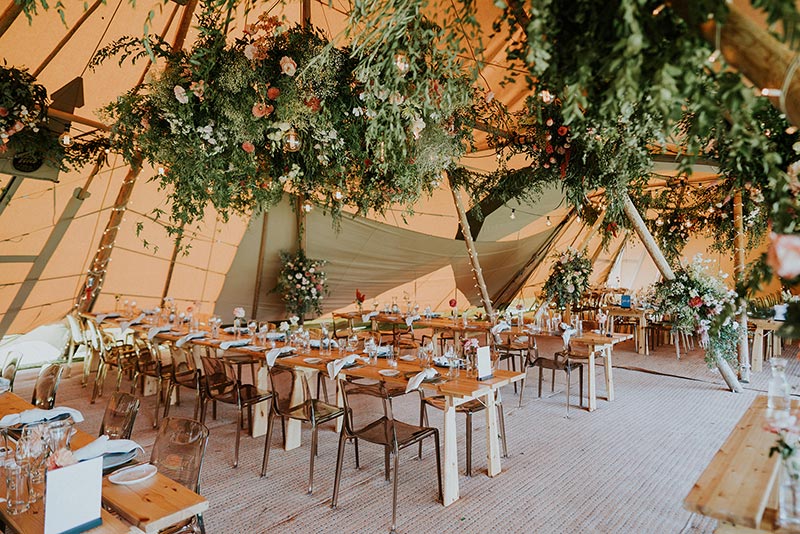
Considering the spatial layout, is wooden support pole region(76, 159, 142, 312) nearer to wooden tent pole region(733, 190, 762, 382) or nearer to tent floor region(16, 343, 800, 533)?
tent floor region(16, 343, 800, 533)

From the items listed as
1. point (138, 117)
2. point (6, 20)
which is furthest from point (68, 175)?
point (138, 117)

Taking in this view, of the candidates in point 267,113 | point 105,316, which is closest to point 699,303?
point 267,113

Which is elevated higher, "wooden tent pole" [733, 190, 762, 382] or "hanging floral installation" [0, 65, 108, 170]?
"hanging floral installation" [0, 65, 108, 170]

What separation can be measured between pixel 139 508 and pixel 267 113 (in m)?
2.30

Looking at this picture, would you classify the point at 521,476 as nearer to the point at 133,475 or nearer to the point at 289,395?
the point at 289,395

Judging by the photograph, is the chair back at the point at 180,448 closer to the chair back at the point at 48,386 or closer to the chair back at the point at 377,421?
the chair back at the point at 377,421

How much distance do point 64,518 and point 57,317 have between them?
24.9ft

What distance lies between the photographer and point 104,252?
7.46 meters

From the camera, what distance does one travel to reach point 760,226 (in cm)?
667

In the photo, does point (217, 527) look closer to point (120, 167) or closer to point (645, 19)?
point (645, 19)

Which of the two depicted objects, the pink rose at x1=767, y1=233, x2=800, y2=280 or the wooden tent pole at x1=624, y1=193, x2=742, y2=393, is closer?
the pink rose at x1=767, y1=233, x2=800, y2=280

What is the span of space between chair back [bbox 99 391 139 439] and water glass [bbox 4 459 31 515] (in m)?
0.95

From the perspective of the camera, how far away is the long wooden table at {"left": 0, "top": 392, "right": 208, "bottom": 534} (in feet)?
5.78

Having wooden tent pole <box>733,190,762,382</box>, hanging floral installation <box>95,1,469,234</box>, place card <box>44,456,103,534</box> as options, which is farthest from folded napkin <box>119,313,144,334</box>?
wooden tent pole <box>733,190,762,382</box>
